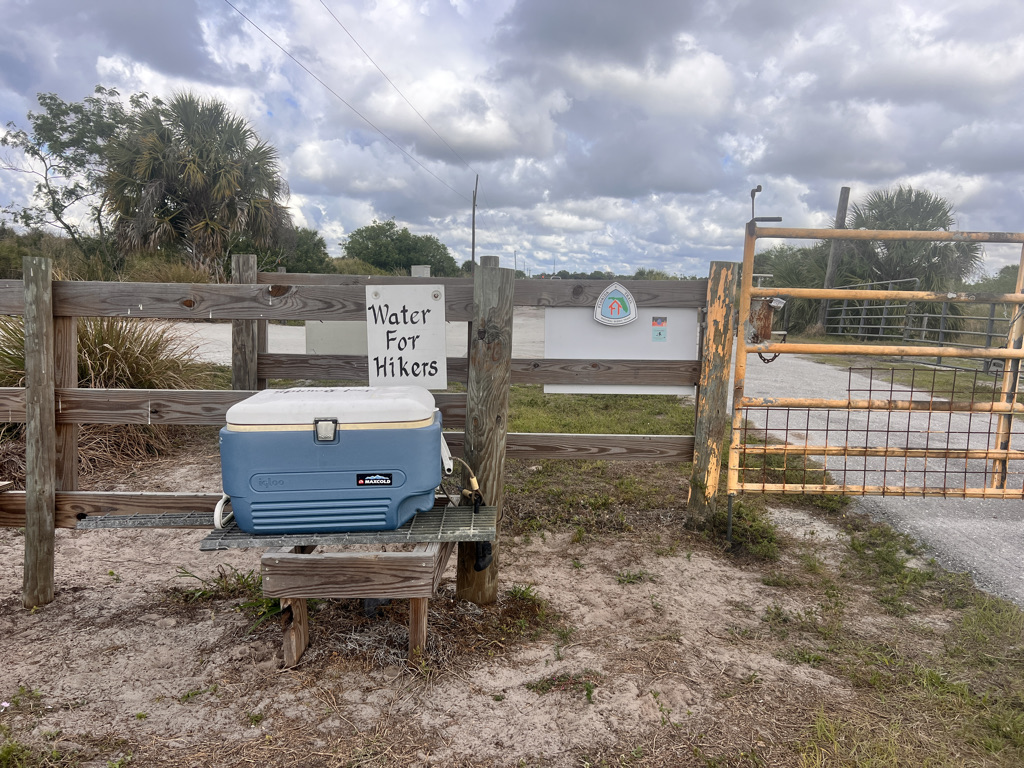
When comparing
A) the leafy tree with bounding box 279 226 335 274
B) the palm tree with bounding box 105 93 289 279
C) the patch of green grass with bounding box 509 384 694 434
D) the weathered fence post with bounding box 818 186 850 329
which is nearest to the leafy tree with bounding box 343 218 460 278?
the leafy tree with bounding box 279 226 335 274

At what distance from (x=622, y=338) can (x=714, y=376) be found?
59 cm

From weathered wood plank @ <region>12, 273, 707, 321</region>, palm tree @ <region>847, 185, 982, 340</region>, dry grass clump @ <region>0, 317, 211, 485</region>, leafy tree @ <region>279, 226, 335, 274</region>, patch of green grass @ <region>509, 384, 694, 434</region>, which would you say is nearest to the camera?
weathered wood plank @ <region>12, 273, 707, 321</region>

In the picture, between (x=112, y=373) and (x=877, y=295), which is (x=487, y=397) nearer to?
(x=877, y=295)

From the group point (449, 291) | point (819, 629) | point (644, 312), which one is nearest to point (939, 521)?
point (819, 629)

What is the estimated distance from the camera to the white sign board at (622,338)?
372 cm

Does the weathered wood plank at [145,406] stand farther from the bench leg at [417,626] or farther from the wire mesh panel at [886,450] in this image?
the wire mesh panel at [886,450]

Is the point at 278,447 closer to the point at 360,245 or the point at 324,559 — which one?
the point at 324,559

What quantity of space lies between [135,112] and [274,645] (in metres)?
31.5

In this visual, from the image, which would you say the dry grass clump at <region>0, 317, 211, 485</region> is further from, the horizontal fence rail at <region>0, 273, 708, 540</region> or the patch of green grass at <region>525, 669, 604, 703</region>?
the patch of green grass at <region>525, 669, 604, 703</region>

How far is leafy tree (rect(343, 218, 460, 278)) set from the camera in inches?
1761

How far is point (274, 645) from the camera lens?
2.84 metres

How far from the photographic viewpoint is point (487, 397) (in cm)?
316

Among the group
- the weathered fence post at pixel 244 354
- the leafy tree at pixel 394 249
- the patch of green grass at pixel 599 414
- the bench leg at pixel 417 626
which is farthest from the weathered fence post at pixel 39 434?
the leafy tree at pixel 394 249

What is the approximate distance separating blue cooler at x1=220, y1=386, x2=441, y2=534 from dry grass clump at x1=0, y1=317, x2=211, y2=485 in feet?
12.4
